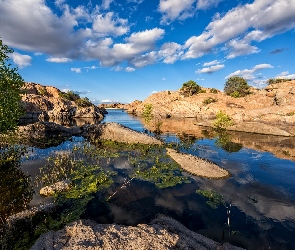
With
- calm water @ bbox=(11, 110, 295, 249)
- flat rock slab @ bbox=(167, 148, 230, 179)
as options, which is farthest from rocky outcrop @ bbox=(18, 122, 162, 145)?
calm water @ bbox=(11, 110, 295, 249)

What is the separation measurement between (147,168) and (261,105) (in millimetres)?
84927

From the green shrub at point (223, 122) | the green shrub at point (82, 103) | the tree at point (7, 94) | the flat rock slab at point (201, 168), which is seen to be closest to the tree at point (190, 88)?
the green shrub at point (82, 103)

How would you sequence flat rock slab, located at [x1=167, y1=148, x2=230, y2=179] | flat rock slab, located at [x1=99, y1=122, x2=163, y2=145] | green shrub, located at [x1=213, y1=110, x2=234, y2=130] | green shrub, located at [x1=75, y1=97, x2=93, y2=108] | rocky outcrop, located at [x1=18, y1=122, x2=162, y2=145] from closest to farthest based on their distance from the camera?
flat rock slab, located at [x1=167, y1=148, x2=230, y2=179] → flat rock slab, located at [x1=99, y1=122, x2=163, y2=145] → rocky outcrop, located at [x1=18, y1=122, x2=162, y2=145] → green shrub, located at [x1=213, y1=110, x2=234, y2=130] → green shrub, located at [x1=75, y1=97, x2=93, y2=108]

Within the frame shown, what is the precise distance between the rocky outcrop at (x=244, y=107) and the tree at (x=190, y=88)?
5161 mm

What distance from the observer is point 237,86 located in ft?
446

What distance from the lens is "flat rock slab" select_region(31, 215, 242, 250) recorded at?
29.4 feet

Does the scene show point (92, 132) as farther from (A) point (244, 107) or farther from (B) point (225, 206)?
(A) point (244, 107)

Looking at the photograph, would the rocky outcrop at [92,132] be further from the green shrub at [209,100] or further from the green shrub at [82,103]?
the green shrub at [82,103]

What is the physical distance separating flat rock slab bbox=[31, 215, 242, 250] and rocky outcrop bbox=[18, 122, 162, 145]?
28.4 m

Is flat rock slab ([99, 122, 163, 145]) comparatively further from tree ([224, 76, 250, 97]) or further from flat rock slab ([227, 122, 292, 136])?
tree ([224, 76, 250, 97])

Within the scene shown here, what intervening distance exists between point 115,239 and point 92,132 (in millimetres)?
39423

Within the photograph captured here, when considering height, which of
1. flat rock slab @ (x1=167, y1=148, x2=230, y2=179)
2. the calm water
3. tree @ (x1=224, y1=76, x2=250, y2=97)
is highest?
tree @ (x1=224, y1=76, x2=250, y2=97)

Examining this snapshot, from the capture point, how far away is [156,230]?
35.2 feet

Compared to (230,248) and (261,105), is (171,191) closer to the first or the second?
(230,248)
